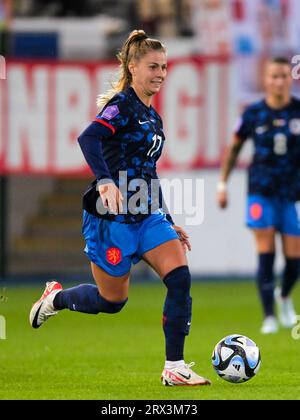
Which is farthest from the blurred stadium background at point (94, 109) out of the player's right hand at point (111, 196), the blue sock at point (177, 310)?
the player's right hand at point (111, 196)

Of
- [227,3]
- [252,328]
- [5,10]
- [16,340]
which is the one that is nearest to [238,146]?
[252,328]

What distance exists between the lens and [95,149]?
317 inches

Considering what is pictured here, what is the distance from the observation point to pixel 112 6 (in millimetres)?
22250

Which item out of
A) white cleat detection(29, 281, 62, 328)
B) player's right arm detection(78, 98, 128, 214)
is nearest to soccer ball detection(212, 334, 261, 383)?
player's right arm detection(78, 98, 128, 214)

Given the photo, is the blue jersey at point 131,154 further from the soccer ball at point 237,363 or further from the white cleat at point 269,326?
the white cleat at point 269,326

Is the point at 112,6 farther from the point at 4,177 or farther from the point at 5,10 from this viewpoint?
the point at 4,177

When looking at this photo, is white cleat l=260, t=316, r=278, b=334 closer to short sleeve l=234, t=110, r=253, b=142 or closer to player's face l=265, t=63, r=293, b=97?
short sleeve l=234, t=110, r=253, b=142

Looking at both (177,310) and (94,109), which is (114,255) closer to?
(177,310)

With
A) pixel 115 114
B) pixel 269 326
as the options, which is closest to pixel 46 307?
pixel 115 114

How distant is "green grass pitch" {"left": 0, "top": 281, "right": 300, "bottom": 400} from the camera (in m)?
8.04

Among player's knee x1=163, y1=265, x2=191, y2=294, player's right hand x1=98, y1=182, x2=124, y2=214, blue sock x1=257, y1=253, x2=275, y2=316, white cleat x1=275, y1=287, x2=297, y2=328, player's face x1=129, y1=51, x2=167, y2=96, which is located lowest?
white cleat x1=275, y1=287, x2=297, y2=328

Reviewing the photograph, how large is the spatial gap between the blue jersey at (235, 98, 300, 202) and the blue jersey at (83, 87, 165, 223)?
4.17 meters

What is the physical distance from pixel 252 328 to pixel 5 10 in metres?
8.76

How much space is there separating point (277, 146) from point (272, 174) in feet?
0.96
